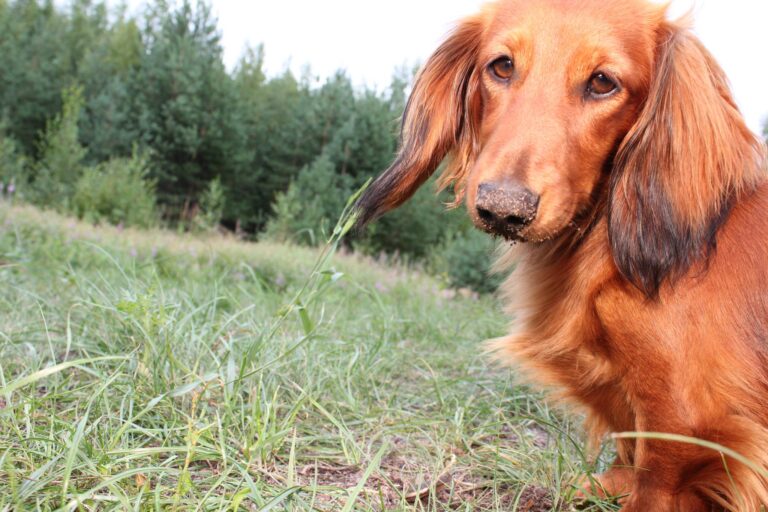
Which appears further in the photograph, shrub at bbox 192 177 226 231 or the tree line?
the tree line

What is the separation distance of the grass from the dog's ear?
1.09 feet

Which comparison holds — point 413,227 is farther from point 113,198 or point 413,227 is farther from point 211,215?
point 211,215

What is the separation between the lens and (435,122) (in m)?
2.31

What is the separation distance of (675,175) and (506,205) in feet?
1.90

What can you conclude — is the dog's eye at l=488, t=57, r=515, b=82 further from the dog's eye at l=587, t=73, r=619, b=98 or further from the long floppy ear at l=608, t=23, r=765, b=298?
the long floppy ear at l=608, t=23, r=765, b=298

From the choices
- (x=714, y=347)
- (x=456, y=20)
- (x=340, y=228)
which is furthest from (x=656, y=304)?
(x=456, y=20)

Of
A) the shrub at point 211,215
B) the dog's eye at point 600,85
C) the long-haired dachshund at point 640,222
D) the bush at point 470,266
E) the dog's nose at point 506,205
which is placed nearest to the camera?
the dog's nose at point 506,205

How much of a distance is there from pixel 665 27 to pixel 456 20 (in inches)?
28.0

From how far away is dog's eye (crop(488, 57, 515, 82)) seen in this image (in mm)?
1923

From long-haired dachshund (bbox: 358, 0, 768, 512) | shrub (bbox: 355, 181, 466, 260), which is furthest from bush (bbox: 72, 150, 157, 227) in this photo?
long-haired dachshund (bbox: 358, 0, 768, 512)

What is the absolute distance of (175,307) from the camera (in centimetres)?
258

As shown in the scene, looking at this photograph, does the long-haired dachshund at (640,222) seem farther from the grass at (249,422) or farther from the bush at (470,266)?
the bush at (470,266)

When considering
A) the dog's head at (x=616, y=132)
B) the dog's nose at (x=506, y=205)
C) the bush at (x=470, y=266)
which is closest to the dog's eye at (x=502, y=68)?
the dog's head at (x=616, y=132)

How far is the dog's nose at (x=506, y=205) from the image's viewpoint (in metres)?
1.50
